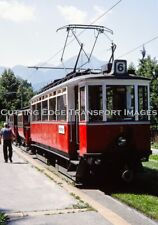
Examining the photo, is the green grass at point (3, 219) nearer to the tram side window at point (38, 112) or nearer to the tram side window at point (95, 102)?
the tram side window at point (95, 102)

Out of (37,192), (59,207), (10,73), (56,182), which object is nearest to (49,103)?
(56,182)

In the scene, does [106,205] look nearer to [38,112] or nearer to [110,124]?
[110,124]

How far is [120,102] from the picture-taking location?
13789mm

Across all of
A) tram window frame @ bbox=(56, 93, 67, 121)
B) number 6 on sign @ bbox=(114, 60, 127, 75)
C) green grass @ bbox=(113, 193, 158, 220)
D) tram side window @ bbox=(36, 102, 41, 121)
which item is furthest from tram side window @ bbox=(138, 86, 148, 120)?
tram side window @ bbox=(36, 102, 41, 121)

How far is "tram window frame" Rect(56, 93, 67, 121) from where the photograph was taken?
1502 centimetres

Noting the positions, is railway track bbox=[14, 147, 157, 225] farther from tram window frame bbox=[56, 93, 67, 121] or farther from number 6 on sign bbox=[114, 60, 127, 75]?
number 6 on sign bbox=[114, 60, 127, 75]

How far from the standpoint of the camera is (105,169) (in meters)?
13.6

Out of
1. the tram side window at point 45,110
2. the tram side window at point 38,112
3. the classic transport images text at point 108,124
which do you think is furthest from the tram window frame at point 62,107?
the tram side window at point 38,112

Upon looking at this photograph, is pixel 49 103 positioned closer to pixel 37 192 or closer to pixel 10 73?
pixel 37 192

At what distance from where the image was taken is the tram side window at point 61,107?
15148 mm

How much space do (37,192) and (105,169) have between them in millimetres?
2247

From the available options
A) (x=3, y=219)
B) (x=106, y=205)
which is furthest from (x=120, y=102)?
(x=3, y=219)

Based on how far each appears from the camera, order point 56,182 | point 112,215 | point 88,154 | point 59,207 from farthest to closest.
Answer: point 56,182
point 88,154
point 59,207
point 112,215

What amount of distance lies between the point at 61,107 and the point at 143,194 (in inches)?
177
